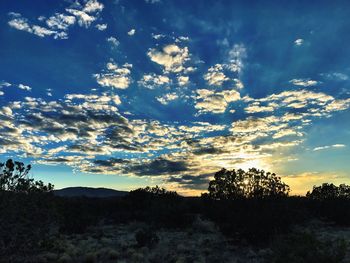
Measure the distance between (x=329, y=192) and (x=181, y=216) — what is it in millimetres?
18313

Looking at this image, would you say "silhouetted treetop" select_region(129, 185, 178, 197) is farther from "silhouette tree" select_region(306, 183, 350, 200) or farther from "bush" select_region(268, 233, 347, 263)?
"bush" select_region(268, 233, 347, 263)

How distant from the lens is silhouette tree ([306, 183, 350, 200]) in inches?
1490

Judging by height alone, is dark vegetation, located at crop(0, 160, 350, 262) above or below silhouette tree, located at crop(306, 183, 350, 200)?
below

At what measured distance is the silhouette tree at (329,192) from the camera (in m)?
37.8

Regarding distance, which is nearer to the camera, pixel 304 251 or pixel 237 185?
pixel 304 251

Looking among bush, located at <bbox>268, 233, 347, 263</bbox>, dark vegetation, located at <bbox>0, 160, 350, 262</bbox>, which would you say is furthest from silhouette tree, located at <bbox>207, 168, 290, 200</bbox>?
bush, located at <bbox>268, 233, 347, 263</bbox>

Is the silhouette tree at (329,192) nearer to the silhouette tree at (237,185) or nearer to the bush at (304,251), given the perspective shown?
the silhouette tree at (237,185)

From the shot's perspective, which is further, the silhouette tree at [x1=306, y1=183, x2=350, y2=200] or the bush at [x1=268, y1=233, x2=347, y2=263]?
the silhouette tree at [x1=306, y1=183, x2=350, y2=200]

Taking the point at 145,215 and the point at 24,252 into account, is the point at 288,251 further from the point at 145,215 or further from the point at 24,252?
the point at 145,215

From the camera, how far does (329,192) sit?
128 ft

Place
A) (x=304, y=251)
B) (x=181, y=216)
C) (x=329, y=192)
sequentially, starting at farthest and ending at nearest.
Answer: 1. (x=329, y=192)
2. (x=181, y=216)
3. (x=304, y=251)

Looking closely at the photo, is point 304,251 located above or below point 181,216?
below

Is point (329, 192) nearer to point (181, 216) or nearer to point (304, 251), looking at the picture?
point (181, 216)

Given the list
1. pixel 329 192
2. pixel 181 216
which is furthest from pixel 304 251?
pixel 329 192
